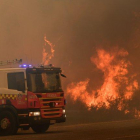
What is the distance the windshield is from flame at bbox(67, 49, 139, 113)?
627 inches

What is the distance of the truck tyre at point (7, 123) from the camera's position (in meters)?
18.6

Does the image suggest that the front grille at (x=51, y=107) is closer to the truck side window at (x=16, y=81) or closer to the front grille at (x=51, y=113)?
the front grille at (x=51, y=113)

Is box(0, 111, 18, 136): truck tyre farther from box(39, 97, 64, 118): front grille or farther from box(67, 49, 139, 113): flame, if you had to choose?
box(67, 49, 139, 113): flame

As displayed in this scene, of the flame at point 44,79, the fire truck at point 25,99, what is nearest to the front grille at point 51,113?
the fire truck at point 25,99

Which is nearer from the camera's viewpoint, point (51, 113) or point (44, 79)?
point (51, 113)

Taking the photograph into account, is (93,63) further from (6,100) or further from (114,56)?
(6,100)

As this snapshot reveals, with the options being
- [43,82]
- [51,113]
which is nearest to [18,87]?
[43,82]

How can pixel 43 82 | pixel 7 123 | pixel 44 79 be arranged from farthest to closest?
pixel 44 79 → pixel 43 82 → pixel 7 123

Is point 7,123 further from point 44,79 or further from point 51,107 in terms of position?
point 44,79

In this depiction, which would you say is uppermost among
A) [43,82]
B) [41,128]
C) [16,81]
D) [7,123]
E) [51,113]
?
[16,81]

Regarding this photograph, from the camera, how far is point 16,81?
18953 mm

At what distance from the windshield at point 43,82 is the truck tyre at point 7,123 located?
1.43 meters

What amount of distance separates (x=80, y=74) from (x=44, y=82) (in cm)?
2615

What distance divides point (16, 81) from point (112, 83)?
19.7m
